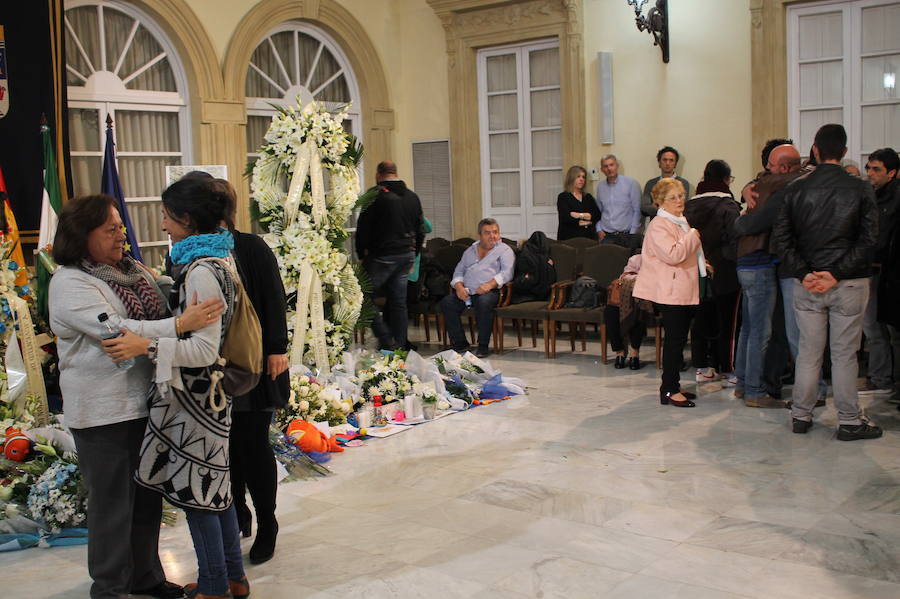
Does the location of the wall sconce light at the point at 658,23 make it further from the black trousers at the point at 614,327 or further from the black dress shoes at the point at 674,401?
the black dress shoes at the point at 674,401

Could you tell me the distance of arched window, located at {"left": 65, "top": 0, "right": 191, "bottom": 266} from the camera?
28.9 ft

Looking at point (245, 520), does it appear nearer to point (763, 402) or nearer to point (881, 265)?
point (763, 402)

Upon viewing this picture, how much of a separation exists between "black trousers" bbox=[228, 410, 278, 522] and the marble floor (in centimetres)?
34

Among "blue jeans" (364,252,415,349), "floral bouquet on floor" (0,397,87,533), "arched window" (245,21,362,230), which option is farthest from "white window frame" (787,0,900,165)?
"floral bouquet on floor" (0,397,87,533)

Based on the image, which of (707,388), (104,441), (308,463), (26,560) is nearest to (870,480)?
(707,388)

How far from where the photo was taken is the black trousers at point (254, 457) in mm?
3717

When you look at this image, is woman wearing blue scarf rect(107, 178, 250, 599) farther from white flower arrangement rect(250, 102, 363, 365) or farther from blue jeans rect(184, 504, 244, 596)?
white flower arrangement rect(250, 102, 363, 365)

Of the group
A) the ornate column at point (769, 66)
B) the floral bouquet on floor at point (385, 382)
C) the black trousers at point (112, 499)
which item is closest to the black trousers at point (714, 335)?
the floral bouquet on floor at point (385, 382)

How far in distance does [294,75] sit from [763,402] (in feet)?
21.9

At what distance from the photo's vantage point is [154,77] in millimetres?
9477

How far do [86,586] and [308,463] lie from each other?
163cm

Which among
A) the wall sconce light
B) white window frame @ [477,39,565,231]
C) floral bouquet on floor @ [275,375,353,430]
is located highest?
the wall sconce light

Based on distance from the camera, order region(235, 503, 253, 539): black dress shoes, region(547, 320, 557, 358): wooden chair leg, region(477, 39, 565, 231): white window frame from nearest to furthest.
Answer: region(235, 503, 253, 539): black dress shoes
region(547, 320, 557, 358): wooden chair leg
region(477, 39, 565, 231): white window frame

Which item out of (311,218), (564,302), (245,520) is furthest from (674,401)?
(245,520)
